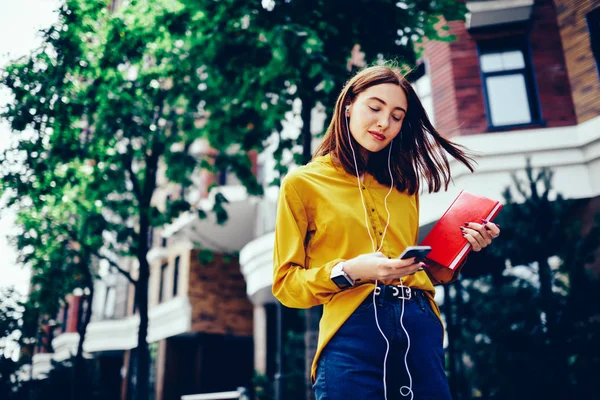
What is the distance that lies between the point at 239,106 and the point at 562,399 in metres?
5.00

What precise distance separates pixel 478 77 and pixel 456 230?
26.4ft

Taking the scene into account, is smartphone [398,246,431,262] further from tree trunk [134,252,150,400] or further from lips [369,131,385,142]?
tree trunk [134,252,150,400]

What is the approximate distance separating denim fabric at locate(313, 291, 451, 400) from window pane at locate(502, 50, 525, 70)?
872 cm

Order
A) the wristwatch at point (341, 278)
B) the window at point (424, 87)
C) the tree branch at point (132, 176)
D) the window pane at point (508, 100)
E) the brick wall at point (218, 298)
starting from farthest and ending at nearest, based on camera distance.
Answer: the brick wall at point (218, 298)
the window at point (424, 87)
the tree branch at point (132, 176)
the window pane at point (508, 100)
the wristwatch at point (341, 278)

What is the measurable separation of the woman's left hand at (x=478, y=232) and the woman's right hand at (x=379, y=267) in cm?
33

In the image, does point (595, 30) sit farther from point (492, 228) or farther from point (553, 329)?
point (492, 228)

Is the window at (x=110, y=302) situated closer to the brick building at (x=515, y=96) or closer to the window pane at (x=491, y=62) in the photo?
the brick building at (x=515, y=96)

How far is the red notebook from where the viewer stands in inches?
67.4

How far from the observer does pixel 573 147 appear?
8133 millimetres

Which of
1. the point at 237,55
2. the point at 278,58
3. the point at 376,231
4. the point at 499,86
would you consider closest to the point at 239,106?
the point at 237,55

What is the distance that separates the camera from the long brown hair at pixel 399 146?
6.08 ft

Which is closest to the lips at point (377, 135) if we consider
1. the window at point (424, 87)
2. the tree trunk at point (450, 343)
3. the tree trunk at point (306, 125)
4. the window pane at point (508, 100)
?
the tree trunk at point (306, 125)

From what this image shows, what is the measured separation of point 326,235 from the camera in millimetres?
1741

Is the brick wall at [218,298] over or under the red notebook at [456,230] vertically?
over
